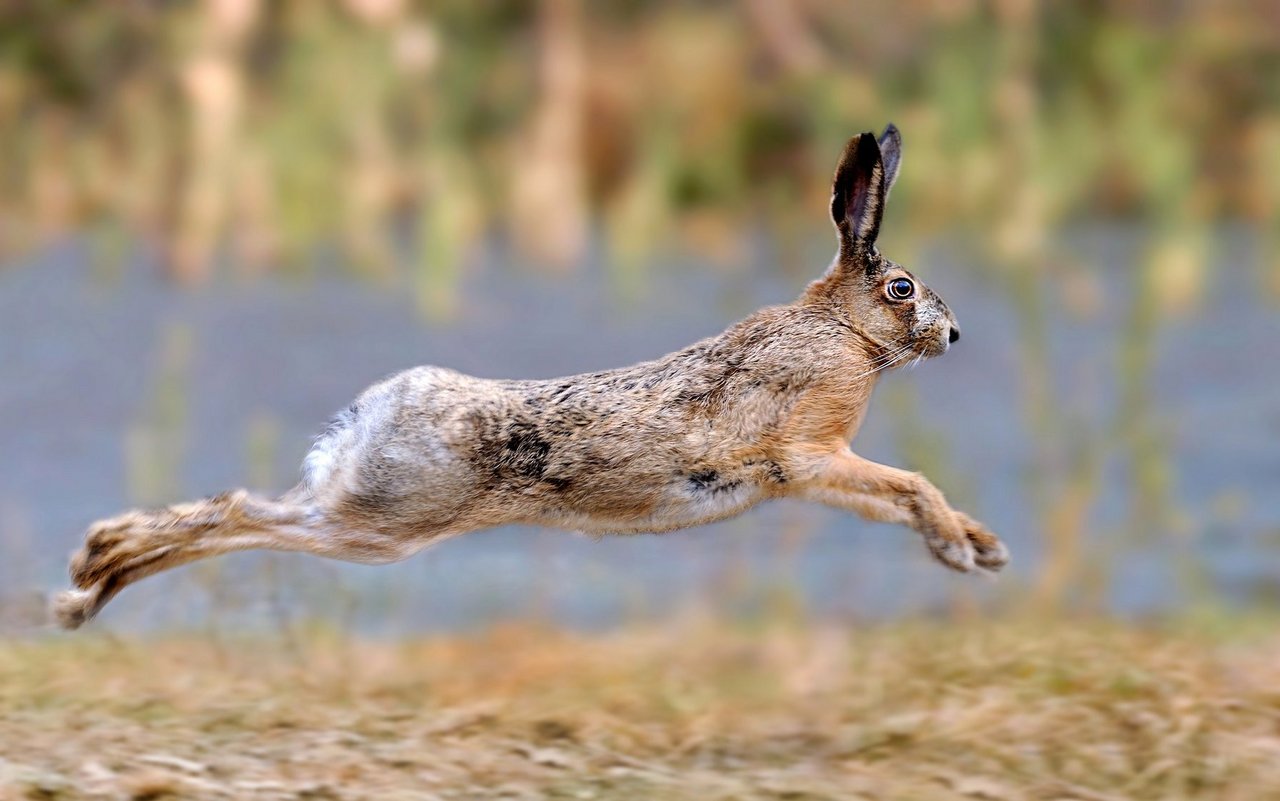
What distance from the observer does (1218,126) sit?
263 inches

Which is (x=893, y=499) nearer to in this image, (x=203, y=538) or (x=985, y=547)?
(x=985, y=547)

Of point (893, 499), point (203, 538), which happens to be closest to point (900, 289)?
point (893, 499)

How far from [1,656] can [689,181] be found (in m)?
2.76

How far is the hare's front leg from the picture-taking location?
326 cm

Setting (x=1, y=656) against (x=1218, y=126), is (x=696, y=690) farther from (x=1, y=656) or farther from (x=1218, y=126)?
(x=1218, y=126)

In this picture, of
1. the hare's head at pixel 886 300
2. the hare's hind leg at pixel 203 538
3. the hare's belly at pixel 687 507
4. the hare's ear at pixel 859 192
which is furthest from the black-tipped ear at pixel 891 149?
the hare's hind leg at pixel 203 538

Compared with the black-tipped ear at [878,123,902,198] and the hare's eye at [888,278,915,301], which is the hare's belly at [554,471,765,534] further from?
the black-tipped ear at [878,123,902,198]

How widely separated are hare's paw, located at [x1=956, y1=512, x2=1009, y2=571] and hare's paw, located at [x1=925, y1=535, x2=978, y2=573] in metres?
0.06

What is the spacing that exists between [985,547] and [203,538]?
143 centimetres

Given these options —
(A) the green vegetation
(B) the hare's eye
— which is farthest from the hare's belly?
(A) the green vegetation

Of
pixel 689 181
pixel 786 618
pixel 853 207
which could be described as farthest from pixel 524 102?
pixel 853 207

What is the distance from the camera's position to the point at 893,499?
3.28 meters

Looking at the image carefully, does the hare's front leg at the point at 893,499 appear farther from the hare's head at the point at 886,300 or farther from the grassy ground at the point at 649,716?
the grassy ground at the point at 649,716

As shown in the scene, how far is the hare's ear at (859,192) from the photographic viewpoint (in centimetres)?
314
